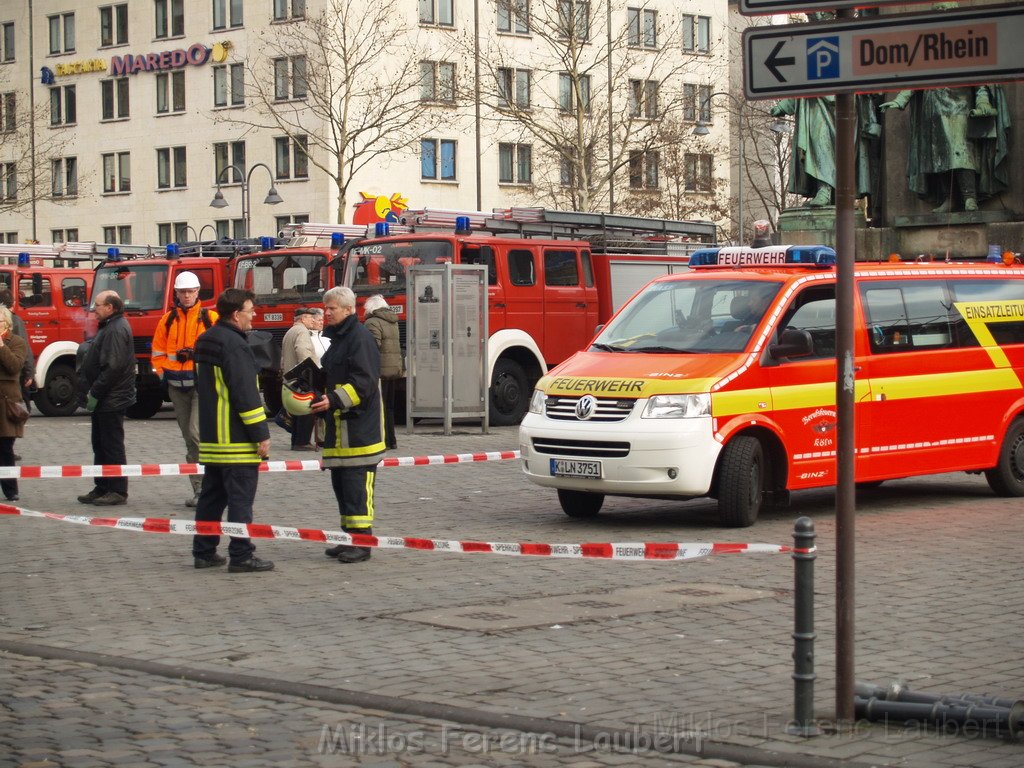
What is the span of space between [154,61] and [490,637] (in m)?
67.2

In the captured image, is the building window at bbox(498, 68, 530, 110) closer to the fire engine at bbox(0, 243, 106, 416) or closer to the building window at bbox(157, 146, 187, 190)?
the building window at bbox(157, 146, 187, 190)

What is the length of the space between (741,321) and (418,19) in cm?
5479

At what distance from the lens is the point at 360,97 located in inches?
2440

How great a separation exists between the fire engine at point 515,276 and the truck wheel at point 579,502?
31.6 ft

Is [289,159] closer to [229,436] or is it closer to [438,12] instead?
[438,12]

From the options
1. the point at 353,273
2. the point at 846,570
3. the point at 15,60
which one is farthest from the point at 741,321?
the point at 15,60

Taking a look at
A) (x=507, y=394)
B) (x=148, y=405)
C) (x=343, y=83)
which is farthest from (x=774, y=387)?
(x=343, y=83)

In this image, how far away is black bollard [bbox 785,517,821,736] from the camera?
635 cm

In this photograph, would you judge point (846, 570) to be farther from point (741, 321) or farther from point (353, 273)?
point (353, 273)

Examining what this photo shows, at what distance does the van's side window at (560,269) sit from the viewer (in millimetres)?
25000

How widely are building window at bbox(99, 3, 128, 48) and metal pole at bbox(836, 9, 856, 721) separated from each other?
71406 mm

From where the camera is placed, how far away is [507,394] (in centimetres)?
2447

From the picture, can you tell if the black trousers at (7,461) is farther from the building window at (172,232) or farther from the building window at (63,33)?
the building window at (63,33)

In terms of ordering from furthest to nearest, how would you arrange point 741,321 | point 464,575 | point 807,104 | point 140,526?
1. point 807,104
2. point 741,321
3. point 140,526
4. point 464,575
